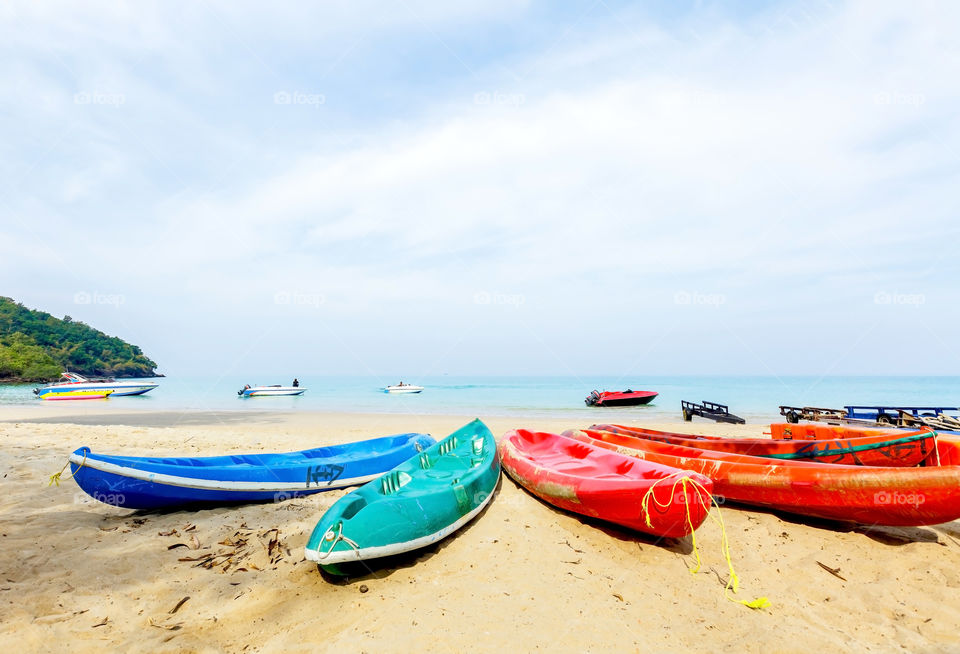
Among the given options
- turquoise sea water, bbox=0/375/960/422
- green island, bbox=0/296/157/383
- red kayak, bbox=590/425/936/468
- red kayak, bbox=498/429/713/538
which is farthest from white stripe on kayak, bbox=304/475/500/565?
green island, bbox=0/296/157/383

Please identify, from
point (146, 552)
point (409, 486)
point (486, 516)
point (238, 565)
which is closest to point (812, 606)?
point (486, 516)

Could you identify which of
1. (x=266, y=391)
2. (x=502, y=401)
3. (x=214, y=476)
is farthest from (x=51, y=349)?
(x=214, y=476)

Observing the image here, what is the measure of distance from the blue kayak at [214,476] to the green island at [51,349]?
68.9 metres

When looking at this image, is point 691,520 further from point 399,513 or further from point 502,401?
point 502,401

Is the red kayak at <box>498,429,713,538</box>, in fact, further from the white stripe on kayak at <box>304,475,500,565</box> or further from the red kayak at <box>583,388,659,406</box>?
the red kayak at <box>583,388,659,406</box>

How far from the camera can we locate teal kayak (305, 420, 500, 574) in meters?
3.50

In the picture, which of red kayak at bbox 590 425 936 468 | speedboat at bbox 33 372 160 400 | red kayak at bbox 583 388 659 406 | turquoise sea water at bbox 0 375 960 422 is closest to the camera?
red kayak at bbox 590 425 936 468

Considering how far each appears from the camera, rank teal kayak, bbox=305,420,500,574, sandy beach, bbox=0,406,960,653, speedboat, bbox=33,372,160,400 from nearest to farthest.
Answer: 1. sandy beach, bbox=0,406,960,653
2. teal kayak, bbox=305,420,500,574
3. speedboat, bbox=33,372,160,400

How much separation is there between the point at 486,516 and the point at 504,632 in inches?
96.1

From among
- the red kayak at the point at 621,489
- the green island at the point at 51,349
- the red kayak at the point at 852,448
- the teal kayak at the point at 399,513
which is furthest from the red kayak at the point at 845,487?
the green island at the point at 51,349

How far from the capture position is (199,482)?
5.46 meters

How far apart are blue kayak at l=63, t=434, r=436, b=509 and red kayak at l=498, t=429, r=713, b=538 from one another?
8.84 feet

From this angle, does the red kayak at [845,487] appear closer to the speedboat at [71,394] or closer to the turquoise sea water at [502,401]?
the turquoise sea water at [502,401]

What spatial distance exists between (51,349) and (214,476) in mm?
80914
